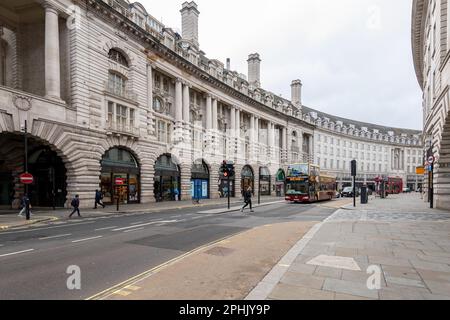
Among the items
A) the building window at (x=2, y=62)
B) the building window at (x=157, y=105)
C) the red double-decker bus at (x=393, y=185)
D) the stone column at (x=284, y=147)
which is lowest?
the red double-decker bus at (x=393, y=185)

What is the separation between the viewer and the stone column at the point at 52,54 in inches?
851

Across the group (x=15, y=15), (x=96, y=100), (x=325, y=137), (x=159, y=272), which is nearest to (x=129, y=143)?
(x=96, y=100)

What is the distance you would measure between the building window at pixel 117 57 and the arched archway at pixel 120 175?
338 inches

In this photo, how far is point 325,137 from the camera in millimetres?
75562

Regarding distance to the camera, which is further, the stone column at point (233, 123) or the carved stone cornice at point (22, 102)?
the stone column at point (233, 123)

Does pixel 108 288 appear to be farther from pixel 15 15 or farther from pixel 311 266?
pixel 15 15

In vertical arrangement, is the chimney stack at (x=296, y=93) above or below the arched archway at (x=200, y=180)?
above

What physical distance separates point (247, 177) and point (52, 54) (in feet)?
112

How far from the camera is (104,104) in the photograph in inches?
1001

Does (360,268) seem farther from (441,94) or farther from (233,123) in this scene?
(233,123)

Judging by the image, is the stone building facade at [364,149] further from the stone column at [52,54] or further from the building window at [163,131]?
the stone column at [52,54]

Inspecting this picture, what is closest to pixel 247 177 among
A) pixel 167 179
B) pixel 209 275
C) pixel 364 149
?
pixel 167 179

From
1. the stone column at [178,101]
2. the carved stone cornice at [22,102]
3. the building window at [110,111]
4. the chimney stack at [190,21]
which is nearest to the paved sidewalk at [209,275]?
the carved stone cornice at [22,102]

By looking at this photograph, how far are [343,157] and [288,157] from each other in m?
27.1
